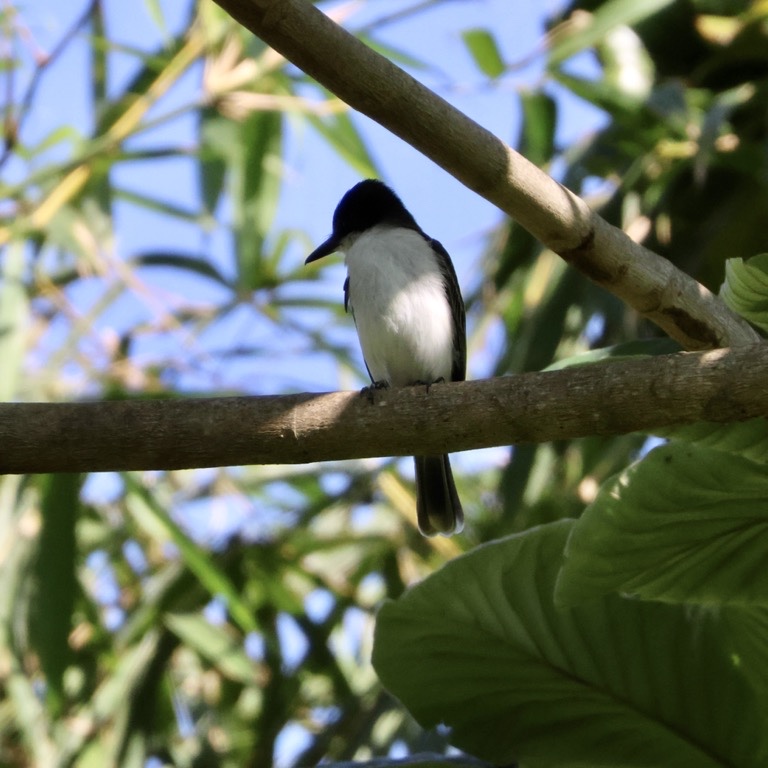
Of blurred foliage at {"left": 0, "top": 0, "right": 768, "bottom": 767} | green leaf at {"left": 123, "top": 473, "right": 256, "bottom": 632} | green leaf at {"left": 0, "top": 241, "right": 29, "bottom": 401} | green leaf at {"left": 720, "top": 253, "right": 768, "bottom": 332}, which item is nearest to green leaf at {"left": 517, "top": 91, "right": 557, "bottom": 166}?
blurred foliage at {"left": 0, "top": 0, "right": 768, "bottom": 767}

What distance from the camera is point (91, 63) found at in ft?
16.0

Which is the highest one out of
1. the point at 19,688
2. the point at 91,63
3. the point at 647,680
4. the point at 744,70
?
the point at 91,63

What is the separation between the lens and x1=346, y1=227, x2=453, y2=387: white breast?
13.1 feet

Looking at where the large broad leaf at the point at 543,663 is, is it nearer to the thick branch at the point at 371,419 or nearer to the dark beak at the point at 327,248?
the thick branch at the point at 371,419

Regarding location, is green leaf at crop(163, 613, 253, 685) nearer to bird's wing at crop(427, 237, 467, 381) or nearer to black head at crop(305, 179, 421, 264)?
bird's wing at crop(427, 237, 467, 381)

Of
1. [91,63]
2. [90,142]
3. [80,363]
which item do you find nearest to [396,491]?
[80,363]

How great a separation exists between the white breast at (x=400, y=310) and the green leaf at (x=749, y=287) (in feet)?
6.85

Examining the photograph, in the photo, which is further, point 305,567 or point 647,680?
point 305,567

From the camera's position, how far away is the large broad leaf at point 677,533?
1.83 m

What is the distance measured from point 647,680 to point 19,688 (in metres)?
2.34

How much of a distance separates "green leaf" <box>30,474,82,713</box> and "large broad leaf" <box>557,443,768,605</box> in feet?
6.32

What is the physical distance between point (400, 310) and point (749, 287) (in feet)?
7.12

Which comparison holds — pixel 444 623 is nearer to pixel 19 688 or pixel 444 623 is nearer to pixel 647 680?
pixel 647 680

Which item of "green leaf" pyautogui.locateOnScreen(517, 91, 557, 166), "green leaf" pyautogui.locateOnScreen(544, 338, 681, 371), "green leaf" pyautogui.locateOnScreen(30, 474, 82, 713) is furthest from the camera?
"green leaf" pyautogui.locateOnScreen(517, 91, 557, 166)
